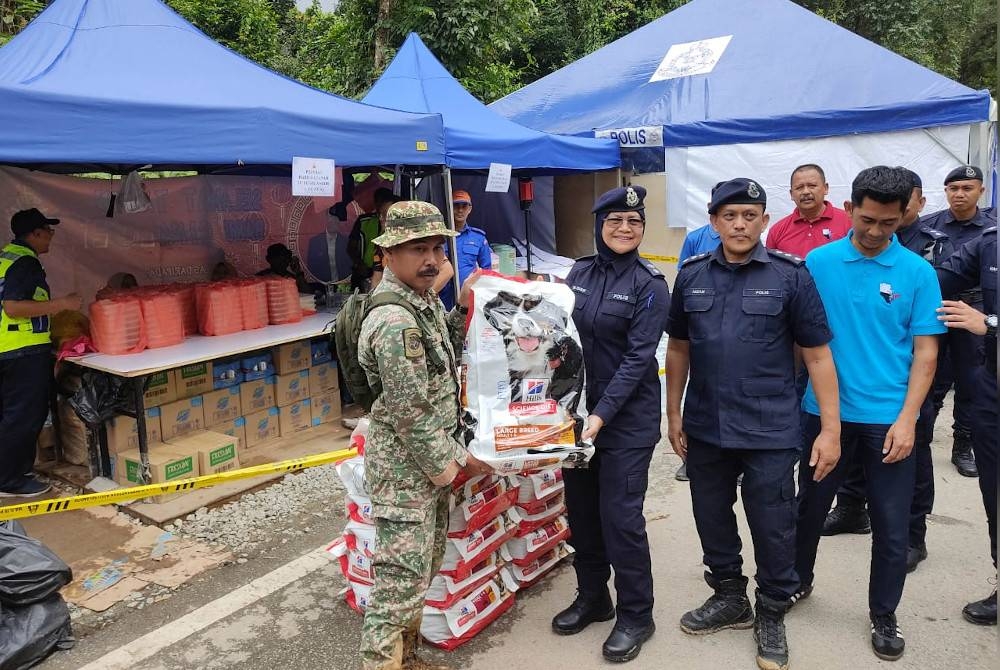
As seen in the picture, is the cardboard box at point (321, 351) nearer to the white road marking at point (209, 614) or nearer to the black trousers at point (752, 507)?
the white road marking at point (209, 614)

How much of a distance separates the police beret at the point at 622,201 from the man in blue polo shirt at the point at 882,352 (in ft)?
2.50

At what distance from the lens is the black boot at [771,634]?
290 centimetres

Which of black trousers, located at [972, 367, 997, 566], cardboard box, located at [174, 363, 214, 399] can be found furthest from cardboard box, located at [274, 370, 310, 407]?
black trousers, located at [972, 367, 997, 566]

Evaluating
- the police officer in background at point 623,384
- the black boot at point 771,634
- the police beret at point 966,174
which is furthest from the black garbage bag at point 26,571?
the police beret at point 966,174

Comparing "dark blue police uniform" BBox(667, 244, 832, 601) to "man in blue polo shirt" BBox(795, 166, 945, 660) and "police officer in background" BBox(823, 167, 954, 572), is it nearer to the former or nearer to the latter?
"man in blue polo shirt" BBox(795, 166, 945, 660)

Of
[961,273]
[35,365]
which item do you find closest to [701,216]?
[961,273]

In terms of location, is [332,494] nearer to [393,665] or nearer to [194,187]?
[393,665]

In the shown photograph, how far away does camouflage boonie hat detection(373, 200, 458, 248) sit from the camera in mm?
2557

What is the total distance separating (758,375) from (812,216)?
8.05 feet

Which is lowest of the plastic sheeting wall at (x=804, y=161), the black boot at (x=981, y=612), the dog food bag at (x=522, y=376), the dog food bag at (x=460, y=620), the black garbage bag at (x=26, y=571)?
the black boot at (x=981, y=612)

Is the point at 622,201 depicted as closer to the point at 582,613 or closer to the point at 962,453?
the point at 582,613

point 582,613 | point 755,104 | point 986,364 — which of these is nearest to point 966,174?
point 986,364

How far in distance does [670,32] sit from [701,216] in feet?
10.7

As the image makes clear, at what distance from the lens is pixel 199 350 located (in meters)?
5.25
